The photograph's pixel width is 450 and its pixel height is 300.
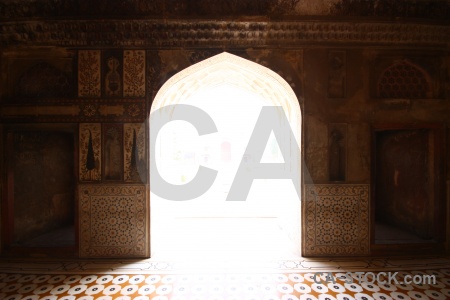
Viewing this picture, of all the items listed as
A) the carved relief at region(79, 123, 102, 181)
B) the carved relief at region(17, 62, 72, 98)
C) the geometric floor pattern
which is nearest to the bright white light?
the geometric floor pattern

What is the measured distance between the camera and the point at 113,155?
130 inches

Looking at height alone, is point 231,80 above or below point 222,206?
above

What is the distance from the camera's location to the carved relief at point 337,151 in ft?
10.9

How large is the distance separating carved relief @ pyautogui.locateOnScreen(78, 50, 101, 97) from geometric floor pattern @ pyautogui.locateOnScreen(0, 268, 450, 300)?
2321 millimetres

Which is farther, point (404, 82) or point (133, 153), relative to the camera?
point (404, 82)

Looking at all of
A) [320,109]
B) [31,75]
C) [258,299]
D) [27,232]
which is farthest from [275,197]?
[31,75]

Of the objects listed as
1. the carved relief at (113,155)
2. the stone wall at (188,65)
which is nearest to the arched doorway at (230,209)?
the stone wall at (188,65)

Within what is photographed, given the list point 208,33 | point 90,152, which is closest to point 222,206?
point 90,152

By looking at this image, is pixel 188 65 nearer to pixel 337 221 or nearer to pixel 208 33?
pixel 208 33

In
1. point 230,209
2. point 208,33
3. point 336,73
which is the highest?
point 208,33

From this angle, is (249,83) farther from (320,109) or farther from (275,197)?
(275,197)

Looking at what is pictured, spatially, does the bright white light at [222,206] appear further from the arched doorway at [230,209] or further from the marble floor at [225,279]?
the marble floor at [225,279]

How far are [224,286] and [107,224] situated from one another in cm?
174

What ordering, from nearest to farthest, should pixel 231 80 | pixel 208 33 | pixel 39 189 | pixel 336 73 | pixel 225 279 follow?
pixel 225 279 → pixel 208 33 → pixel 336 73 → pixel 39 189 → pixel 231 80
